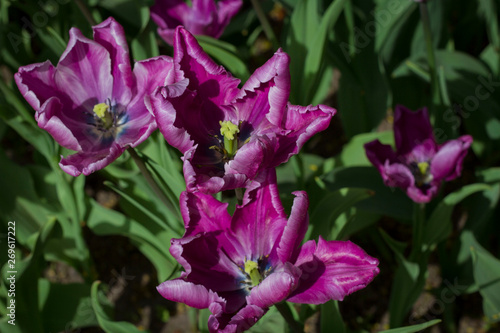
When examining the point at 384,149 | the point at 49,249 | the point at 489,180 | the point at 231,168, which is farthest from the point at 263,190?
the point at 49,249

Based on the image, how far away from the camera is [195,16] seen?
1.95 meters

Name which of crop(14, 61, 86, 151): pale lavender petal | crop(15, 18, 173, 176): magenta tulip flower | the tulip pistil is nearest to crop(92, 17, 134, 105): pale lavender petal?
crop(15, 18, 173, 176): magenta tulip flower

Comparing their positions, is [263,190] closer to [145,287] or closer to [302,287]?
[302,287]

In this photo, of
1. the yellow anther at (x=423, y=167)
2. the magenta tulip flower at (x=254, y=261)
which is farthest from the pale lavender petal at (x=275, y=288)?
the yellow anther at (x=423, y=167)

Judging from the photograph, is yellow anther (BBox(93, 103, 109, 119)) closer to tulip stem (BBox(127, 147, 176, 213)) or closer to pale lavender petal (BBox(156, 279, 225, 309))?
tulip stem (BBox(127, 147, 176, 213))

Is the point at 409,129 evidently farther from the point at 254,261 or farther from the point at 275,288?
the point at 275,288

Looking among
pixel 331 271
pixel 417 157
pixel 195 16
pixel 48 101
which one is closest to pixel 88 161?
pixel 48 101

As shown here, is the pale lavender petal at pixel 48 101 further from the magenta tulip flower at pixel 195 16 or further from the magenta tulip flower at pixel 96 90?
the magenta tulip flower at pixel 195 16

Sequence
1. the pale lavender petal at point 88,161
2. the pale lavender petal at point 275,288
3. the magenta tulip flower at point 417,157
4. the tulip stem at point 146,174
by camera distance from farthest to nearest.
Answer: the magenta tulip flower at point 417,157 < the tulip stem at point 146,174 < the pale lavender petal at point 88,161 < the pale lavender petal at point 275,288

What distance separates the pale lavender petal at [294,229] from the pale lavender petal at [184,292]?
6.4 inches

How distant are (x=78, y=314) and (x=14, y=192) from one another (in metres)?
0.46

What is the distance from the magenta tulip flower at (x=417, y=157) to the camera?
1.65m

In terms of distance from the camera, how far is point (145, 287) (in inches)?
95.1

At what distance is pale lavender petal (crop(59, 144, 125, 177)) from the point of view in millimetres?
1158
